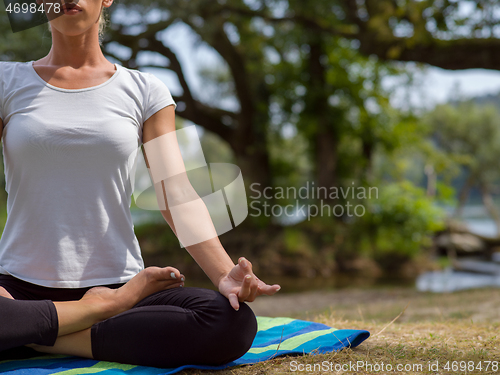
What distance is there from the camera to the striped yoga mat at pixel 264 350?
1.54 metres

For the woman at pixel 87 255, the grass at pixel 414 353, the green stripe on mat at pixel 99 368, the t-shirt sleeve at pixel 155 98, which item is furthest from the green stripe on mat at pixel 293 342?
the t-shirt sleeve at pixel 155 98

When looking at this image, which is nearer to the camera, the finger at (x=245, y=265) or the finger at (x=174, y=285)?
the finger at (x=245, y=265)

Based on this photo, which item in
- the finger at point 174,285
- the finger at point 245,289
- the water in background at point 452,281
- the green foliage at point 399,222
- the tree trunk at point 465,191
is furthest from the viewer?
the tree trunk at point 465,191

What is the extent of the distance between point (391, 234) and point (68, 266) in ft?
35.8

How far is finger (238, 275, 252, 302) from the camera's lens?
1412 mm

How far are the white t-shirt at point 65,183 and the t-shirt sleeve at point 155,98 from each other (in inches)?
4.3

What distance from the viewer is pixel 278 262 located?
11.3 metres

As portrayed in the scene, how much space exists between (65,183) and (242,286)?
2.33ft

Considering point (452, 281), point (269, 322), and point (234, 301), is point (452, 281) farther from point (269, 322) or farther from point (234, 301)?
point (234, 301)

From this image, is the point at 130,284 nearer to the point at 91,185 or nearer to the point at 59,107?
the point at 91,185

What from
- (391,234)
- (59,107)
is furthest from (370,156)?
(59,107)

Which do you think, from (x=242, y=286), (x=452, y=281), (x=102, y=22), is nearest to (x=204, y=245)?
(x=242, y=286)

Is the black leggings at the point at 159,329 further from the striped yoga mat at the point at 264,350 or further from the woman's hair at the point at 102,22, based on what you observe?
the woman's hair at the point at 102,22

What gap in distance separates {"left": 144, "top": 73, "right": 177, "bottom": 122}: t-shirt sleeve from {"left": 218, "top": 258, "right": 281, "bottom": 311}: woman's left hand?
0.71 m
